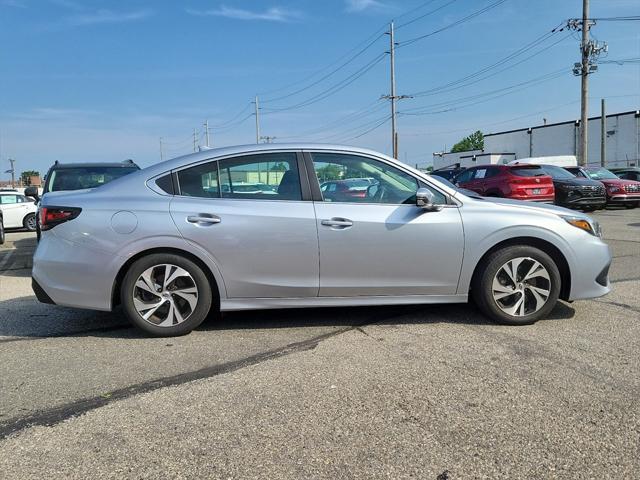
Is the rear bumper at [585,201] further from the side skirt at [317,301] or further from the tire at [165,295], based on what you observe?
the tire at [165,295]

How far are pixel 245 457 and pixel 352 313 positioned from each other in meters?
2.65

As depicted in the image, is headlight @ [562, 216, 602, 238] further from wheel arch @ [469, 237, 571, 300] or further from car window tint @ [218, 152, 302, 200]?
car window tint @ [218, 152, 302, 200]

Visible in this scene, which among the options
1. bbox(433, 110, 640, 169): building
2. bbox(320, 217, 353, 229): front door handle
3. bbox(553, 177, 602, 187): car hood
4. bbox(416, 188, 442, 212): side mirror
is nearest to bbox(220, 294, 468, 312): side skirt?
bbox(320, 217, 353, 229): front door handle

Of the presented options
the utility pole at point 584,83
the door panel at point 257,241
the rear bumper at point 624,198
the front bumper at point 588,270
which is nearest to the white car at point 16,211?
the door panel at point 257,241

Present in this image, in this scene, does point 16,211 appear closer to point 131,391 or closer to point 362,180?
point 362,180

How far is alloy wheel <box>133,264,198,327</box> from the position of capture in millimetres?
4418

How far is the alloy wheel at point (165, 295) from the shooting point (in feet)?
14.5

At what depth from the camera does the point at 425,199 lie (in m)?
4.49

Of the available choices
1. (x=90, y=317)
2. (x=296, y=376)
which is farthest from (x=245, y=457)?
(x=90, y=317)

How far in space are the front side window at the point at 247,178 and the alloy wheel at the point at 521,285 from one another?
1894 millimetres

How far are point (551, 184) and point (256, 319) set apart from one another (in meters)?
11.8

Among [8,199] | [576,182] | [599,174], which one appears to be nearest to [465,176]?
[576,182]

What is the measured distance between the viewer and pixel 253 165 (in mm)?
4676

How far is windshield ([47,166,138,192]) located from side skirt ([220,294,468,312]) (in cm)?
486
